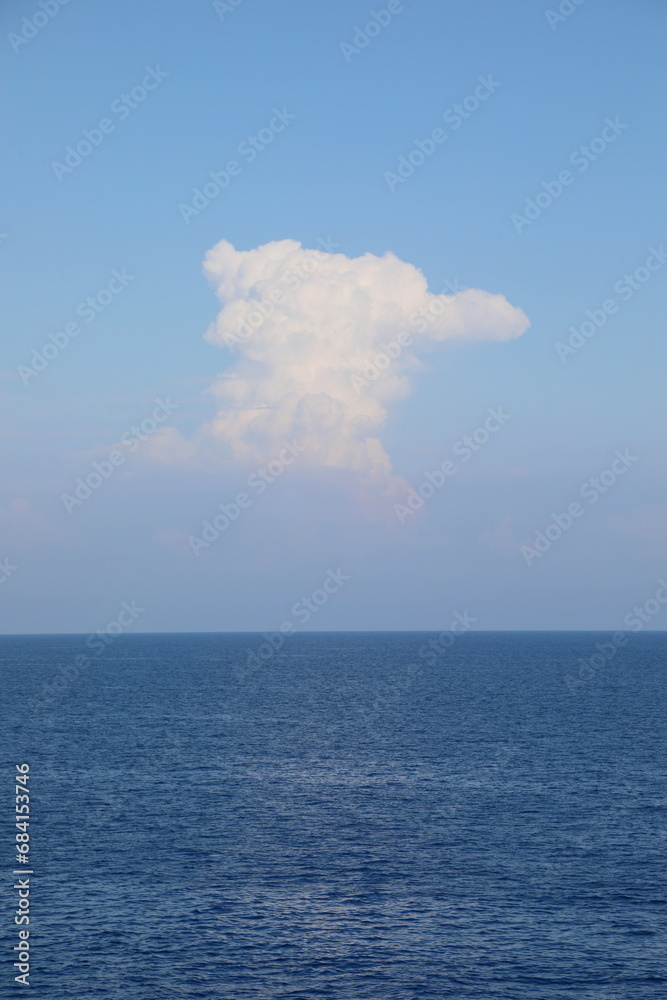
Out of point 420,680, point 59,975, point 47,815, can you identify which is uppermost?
point 420,680

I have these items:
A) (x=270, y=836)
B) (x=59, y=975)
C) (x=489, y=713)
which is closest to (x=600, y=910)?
(x=270, y=836)

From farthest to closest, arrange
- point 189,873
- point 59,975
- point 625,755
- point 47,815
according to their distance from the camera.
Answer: point 625,755 < point 47,815 < point 189,873 < point 59,975

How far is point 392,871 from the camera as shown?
198 ft

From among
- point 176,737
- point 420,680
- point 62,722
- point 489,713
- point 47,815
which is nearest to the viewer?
point 47,815

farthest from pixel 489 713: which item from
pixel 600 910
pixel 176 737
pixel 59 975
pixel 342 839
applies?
pixel 59 975

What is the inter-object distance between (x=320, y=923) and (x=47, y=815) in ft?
97.9

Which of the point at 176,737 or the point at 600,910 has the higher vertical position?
the point at 176,737

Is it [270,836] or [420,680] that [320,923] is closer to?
[270,836]

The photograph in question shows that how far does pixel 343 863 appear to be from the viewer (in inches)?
2431

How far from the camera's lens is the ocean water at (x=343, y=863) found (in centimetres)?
4706

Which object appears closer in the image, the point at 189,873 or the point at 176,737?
the point at 189,873

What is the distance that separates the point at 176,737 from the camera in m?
110

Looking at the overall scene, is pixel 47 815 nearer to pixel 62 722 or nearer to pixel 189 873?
pixel 189 873

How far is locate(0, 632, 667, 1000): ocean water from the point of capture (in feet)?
154
